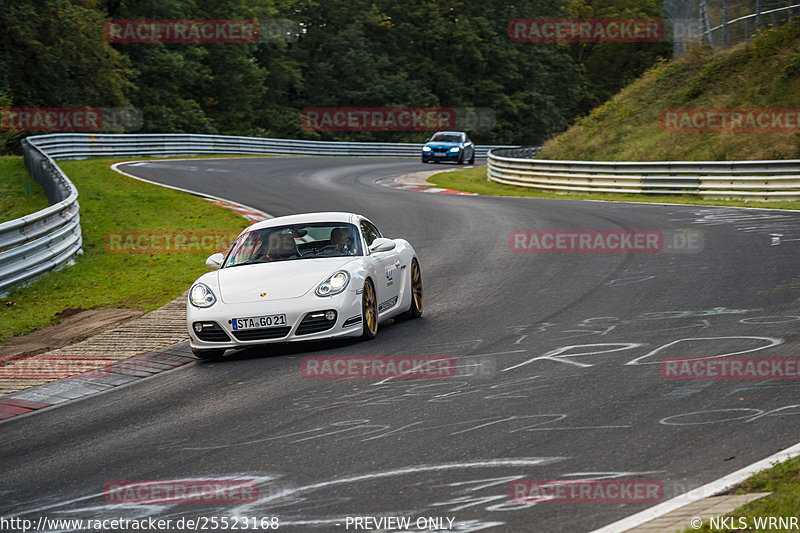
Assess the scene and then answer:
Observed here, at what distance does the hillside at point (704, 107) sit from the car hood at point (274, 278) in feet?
62.1

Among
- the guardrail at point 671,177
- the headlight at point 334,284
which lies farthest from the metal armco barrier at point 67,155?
the guardrail at point 671,177

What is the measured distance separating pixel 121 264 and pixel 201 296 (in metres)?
7.03

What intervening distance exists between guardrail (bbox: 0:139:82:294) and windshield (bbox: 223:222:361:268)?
4270 mm

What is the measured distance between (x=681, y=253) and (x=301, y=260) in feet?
22.5

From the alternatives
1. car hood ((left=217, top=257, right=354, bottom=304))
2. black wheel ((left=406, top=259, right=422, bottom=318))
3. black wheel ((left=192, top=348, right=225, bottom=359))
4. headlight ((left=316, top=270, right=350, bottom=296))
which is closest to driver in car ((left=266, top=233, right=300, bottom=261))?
car hood ((left=217, top=257, right=354, bottom=304))

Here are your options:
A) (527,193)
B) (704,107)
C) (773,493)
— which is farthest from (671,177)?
(773,493)

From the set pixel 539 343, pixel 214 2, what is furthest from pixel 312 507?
pixel 214 2

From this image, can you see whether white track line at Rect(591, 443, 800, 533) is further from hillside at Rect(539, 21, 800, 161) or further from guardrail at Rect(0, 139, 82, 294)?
hillside at Rect(539, 21, 800, 161)

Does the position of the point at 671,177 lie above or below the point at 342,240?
below

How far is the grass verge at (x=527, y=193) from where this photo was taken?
870 inches

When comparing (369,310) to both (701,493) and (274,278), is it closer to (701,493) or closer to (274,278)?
(274,278)

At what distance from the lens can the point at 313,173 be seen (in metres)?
36.3

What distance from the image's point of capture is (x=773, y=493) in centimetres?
458

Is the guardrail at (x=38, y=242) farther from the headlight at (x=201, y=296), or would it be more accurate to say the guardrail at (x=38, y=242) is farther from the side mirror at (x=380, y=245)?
the side mirror at (x=380, y=245)
